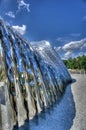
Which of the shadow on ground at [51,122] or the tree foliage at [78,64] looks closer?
the shadow on ground at [51,122]

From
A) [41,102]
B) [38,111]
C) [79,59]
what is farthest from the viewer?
[79,59]

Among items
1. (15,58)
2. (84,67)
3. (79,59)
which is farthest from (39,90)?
(79,59)

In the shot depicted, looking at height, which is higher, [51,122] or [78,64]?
[78,64]

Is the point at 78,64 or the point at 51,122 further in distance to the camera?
the point at 78,64

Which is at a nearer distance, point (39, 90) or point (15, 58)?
point (15, 58)

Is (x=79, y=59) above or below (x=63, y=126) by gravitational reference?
above

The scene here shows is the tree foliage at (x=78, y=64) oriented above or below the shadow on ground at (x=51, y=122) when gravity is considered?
above

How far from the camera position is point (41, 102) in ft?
72.7

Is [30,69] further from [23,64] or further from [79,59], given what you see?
[79,59]

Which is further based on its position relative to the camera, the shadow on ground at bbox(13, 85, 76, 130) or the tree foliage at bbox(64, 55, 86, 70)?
the tree foliage at bbox(64, 55, 86, 70)

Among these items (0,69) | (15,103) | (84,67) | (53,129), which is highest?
(84,67)

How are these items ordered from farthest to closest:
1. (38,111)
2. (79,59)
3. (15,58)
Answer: (79,59) < (38,111) < (15,58)

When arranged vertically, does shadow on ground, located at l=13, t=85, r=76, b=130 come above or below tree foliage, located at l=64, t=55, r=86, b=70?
below

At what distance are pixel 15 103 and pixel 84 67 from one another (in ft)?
494
